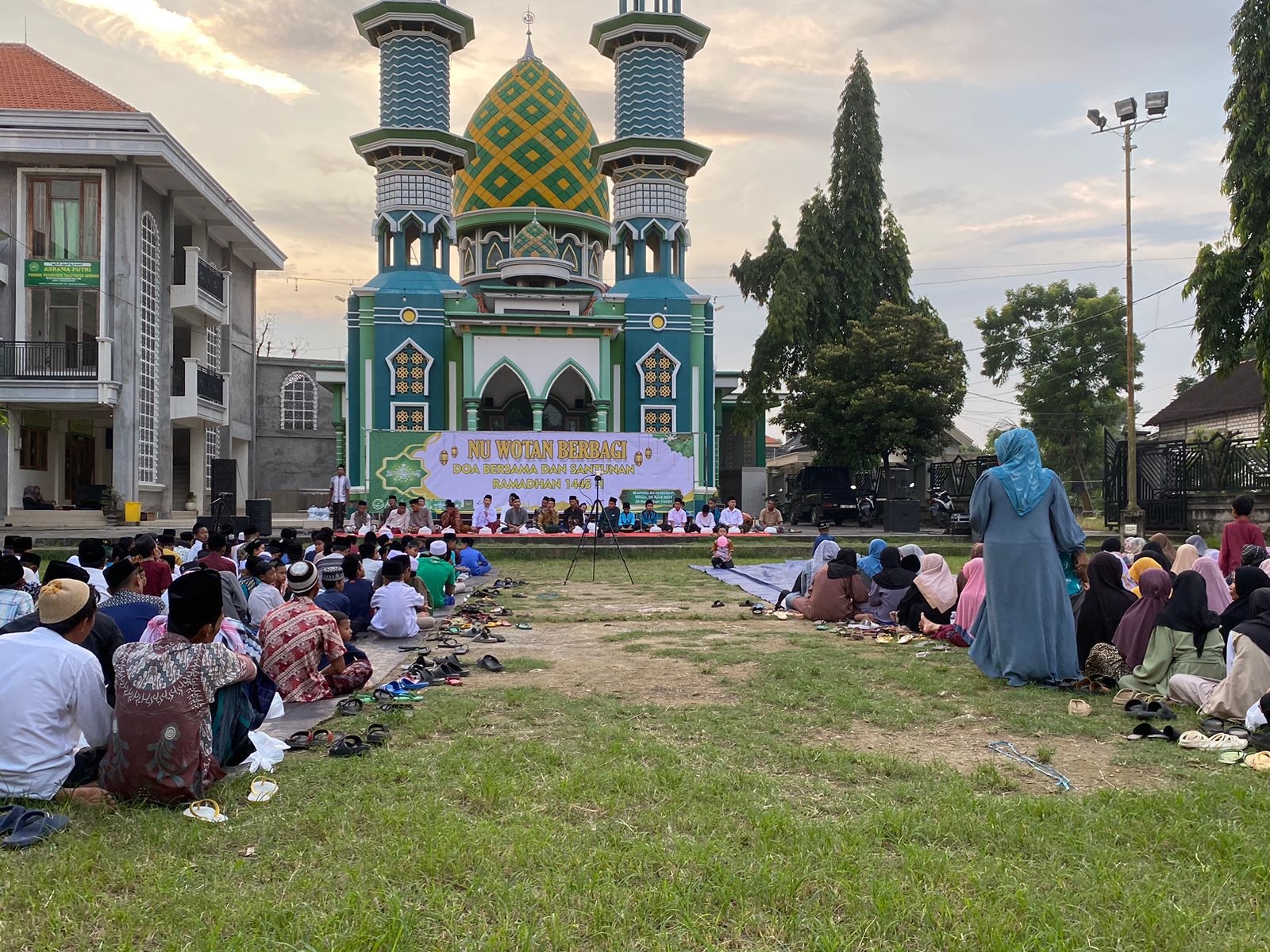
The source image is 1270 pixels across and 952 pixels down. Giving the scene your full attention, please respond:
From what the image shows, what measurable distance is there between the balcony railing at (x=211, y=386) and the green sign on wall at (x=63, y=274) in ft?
12.9

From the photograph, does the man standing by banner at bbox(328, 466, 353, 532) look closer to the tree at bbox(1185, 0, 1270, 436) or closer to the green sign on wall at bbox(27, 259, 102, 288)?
the green sign on wall at bbox(27, 259, 102, 288)


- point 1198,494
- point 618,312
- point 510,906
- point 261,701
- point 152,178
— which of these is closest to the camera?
point 510,906

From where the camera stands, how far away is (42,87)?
24203 mm

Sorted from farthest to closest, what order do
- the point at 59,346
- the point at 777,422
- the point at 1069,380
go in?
the point at 1069,380
the point at 777,422
the point at 59,346

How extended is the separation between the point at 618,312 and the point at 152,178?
1211 centimetres

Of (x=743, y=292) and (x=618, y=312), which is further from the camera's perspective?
(x=743, y=292)

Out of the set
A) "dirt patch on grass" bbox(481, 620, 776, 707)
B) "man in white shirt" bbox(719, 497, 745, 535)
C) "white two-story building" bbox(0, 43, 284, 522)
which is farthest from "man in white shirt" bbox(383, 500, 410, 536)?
"dirt patch on grass" bbox(481, 620, 776, 707)

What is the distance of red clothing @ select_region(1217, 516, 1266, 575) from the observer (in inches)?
395

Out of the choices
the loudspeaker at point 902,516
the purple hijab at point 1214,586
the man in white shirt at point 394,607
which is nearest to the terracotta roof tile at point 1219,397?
the loudspeaker at point 902,516

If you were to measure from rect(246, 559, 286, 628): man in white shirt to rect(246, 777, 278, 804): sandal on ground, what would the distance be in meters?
2.96

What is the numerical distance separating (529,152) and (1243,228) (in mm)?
19847

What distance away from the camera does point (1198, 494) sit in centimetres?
2103

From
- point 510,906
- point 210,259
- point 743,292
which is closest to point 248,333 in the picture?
point 210,259

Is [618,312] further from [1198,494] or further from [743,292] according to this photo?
[1198,494]
